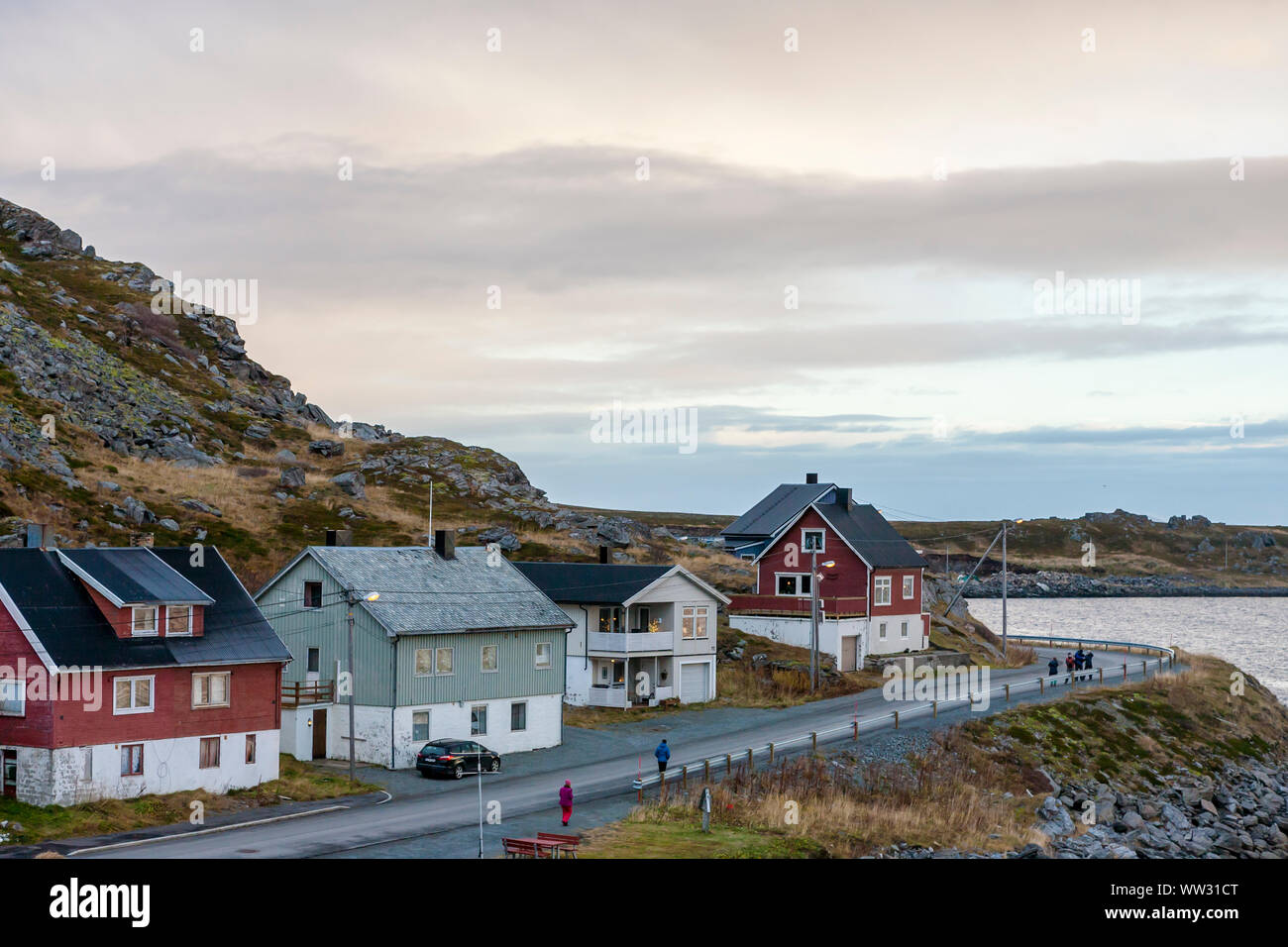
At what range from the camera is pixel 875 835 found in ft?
127

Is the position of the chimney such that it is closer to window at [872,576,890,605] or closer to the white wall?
the white wall

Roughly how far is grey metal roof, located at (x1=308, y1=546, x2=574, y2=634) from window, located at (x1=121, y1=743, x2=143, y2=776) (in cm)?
1131

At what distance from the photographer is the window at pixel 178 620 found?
4350cm

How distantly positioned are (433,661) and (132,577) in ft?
41.3

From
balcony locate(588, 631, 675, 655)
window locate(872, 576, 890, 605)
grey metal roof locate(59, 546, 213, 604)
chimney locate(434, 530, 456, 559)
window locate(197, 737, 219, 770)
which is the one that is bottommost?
window locate(197, 737, 219, 770)

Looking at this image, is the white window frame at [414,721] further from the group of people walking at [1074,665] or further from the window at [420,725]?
the group of people walking at [1074,665]

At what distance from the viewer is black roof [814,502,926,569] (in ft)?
261

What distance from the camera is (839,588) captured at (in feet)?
260

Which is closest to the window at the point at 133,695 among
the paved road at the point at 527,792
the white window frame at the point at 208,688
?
the white window frame at the point at 208,688

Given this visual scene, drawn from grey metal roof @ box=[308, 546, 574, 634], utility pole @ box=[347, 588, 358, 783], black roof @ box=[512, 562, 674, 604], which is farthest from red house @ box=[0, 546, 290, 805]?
black roof @ box=[512, 562, 674, 604]

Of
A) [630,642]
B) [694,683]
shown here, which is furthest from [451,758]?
[694,683]

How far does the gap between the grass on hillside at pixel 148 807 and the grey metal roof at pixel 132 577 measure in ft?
21.2

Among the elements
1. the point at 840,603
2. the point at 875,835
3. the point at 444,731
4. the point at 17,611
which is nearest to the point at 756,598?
the point at 840,603
